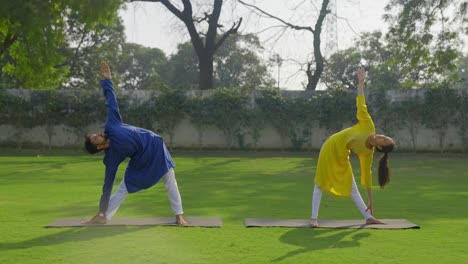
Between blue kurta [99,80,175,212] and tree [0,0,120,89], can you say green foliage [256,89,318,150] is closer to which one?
tree [0,0,120,89]

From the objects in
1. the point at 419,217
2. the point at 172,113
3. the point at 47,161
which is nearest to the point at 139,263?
the point at 419,217

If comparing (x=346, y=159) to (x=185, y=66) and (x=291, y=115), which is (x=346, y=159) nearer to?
(x=291, y=115)

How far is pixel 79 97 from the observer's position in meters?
23.1

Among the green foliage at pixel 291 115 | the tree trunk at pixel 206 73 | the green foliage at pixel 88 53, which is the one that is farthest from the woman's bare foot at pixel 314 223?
the green foliage at pixel 88 53

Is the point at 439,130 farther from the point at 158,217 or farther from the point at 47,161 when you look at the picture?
the point at 158,217

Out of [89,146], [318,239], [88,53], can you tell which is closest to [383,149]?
[318,239]

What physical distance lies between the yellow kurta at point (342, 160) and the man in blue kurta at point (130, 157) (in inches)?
72.2

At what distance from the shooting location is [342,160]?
283 inches

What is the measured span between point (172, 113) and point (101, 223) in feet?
54.1

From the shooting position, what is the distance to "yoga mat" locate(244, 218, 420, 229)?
23.0 feet

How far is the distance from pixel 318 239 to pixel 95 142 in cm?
269

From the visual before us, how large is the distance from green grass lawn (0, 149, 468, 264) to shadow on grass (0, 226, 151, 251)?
0.01 m

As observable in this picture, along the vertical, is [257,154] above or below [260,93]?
below

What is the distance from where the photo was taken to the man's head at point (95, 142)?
662cm
